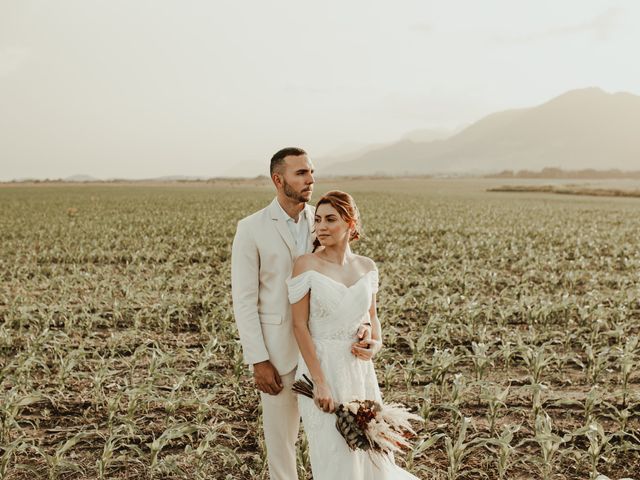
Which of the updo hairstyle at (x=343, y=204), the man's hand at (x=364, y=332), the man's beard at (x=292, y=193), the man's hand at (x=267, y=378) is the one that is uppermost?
the man's beard at (x=292, y=193)

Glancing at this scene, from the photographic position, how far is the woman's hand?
3090 millimetres

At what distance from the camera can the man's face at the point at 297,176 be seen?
3.28 metres

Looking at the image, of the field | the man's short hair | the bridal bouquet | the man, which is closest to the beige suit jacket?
the man

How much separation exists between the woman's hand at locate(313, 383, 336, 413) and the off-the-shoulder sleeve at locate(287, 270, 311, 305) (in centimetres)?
47

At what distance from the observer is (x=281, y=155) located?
329 centimetres

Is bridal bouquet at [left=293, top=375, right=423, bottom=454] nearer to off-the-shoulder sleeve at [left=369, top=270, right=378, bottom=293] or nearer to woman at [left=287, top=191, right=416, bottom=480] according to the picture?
woman at [left=287, top=191, right=416, bottom=480]

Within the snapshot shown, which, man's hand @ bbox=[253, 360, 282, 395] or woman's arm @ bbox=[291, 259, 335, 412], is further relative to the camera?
man's hand @ bbox=[253, 360, 282, 395]

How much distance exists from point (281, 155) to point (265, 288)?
0.81 metres

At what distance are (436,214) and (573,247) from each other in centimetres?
1307

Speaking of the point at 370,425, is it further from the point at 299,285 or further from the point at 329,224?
the point at 329,224

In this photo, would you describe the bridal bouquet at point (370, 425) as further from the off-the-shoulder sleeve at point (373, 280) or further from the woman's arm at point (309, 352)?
the off-the-shoulder sleeve at point (373, 280)

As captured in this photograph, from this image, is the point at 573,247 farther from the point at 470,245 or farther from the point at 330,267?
the point at 330,267

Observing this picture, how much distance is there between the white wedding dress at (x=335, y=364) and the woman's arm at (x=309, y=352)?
0.04 metres

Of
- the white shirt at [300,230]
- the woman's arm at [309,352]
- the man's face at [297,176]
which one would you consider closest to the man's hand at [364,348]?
the woman's arm at [309,352]
